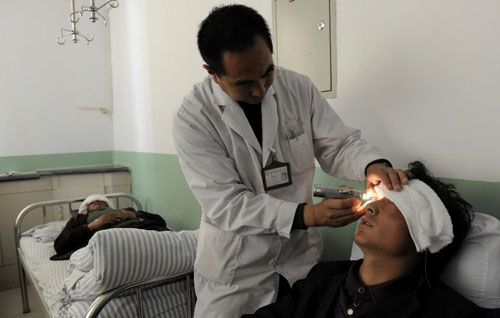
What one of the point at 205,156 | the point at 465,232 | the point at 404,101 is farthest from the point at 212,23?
the point at 465,232

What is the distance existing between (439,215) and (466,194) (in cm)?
34

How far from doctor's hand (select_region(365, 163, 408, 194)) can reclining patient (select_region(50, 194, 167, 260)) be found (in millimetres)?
1910

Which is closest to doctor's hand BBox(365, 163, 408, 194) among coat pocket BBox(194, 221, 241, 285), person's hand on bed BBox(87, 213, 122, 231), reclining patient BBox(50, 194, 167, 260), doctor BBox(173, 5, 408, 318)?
doctor BBox(173, 5, 408, 318)

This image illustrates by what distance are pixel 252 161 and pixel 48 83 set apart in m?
3.52

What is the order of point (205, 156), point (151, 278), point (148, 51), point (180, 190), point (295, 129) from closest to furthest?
point (205, 156), point (295, 129), point (151, 278), point (180, 190), point (148, 51)

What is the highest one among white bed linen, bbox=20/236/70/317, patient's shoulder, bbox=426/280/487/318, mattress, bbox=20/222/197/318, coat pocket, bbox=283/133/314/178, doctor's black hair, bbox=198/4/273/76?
doctor's black hair, bbox=198/4/273/76

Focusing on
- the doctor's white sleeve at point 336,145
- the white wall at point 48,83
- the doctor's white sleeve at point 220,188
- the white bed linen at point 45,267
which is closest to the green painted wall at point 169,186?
the white wall at point 48,83

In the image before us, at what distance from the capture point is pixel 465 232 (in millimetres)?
Result: 1084

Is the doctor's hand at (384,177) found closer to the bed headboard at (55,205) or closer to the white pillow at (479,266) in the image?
the white pillow at (479,266)

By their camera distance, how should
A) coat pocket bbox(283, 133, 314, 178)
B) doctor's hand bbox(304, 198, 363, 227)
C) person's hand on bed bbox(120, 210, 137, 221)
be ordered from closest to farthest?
1. doctor's hand bbox(304, 198, 363, 227)
2. coat pocket bbox(283, 133, 314, 178)
3. person's hand on bed bbox(120, 210, 137, 221)

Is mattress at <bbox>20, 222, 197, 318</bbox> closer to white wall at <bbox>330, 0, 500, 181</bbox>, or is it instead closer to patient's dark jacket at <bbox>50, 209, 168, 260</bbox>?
patient's dark jacket at <bbox>50, 209, 168, 260</bbox>

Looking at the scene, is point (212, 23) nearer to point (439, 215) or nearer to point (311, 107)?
point (311, 107)

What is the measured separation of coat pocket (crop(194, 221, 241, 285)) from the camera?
1372 mm

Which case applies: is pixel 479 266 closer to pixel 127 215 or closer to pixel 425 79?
pixel 425 79
